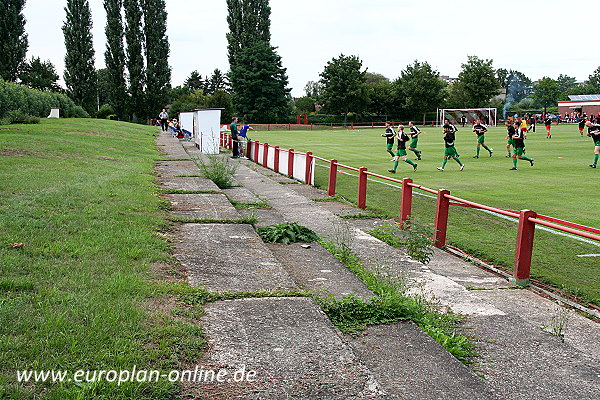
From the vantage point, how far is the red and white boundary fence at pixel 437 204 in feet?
22.6

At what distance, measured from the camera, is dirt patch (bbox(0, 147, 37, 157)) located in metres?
14.1

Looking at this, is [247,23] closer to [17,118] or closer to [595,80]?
[17,118]

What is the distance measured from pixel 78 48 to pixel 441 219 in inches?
2255

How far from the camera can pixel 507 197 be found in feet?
47.8

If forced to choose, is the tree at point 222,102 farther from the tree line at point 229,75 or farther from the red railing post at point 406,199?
the red railing post at point 406,199

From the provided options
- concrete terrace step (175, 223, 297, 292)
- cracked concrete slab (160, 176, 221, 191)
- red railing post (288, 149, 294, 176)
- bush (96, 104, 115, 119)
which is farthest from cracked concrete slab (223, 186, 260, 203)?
bush (96, 104, 115, 119)

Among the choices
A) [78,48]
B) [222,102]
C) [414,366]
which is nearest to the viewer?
[414,366]


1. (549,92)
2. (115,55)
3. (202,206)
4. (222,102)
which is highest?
(115,55)

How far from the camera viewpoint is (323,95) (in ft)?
261

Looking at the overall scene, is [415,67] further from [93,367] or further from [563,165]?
[93,367]

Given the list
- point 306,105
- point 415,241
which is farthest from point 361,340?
point 306,105

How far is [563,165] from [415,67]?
5938cm

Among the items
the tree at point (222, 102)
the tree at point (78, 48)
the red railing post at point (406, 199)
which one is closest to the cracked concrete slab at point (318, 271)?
the red railing post at point (406, 199)

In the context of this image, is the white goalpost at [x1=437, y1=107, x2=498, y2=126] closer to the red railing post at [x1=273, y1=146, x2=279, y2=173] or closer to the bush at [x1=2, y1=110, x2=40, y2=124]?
the bush at [x1=2, y1=110, x2=40, y2=124]
